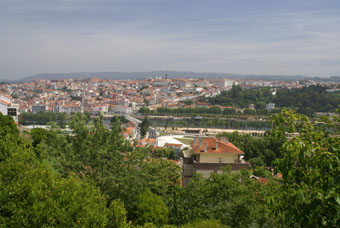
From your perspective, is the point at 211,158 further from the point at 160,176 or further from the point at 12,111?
the point at 12,111

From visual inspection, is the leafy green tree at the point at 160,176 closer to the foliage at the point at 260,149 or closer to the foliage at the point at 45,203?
the foliage at the point at 45,203

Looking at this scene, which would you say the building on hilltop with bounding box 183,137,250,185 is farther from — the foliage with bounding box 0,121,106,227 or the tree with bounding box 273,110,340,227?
the tree with bounding box 273,110,340,227

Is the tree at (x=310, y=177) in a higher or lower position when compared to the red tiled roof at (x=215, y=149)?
higher

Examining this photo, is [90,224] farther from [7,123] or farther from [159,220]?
[7,123]

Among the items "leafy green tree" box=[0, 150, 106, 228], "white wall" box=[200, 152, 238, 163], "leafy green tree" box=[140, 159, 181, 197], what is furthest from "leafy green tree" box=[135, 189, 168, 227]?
"white wall" box=[200, 152, 238, 163]

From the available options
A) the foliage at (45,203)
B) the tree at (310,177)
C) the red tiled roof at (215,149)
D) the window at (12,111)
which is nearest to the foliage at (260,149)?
the red tiled roof at (215,149)

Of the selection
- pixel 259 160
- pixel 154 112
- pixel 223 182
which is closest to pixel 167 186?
pixel 223 182
